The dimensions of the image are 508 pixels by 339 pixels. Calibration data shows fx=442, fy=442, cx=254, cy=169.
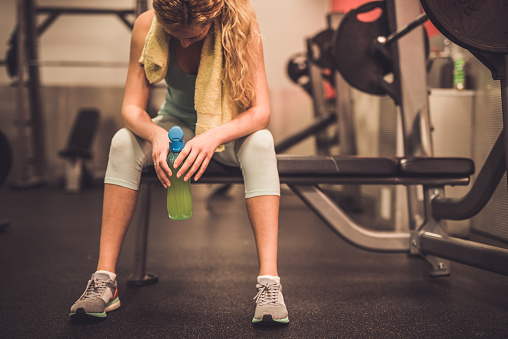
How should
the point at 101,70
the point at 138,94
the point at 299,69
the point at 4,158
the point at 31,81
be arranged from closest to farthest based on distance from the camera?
the point at 138,94, the point at 4,158, the point at 299,69, the point at 31,81, the point at 101,70

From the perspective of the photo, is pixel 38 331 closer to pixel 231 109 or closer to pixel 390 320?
pixel 231 109

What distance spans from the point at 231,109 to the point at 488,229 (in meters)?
1.72

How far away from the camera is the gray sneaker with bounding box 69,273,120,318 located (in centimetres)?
108

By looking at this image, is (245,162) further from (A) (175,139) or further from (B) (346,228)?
(B) (346,228)

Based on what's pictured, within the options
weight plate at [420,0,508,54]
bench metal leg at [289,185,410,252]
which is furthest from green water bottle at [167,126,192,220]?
weight plate at [420,0,508,54]

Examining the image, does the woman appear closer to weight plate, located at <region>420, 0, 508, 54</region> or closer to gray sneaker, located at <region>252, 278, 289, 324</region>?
gray sneaker, located at <region>252, 278, 289, 324</region>

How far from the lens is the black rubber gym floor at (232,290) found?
108 cm

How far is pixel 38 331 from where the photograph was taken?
3.43 ft

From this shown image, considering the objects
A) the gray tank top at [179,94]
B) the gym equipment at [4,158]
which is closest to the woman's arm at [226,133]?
the gray tank top at [179,94]

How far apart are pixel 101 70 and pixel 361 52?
14.3ft

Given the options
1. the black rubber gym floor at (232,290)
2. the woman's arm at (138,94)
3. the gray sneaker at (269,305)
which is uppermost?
the woman's arm at (138,94)

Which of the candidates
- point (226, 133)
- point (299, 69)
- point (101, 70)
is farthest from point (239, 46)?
point (101, 70)

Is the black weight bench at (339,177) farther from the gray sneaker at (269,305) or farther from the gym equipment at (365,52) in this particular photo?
the gym equipment at (365,52)

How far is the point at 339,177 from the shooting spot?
A: 1.37m
